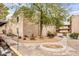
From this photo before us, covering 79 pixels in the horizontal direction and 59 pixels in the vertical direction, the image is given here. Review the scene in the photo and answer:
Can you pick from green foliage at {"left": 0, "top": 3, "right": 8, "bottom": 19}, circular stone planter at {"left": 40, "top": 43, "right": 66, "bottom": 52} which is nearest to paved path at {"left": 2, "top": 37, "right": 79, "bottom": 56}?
circular stone planter at {"left": 40, "top": 43, "right": 66, "bottom": 52}

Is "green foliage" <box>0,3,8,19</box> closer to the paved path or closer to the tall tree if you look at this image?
the tall tree

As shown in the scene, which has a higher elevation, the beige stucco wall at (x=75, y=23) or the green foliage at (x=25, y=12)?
the green foliage at (x=25, y=12)

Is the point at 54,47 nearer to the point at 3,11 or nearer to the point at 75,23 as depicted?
the point at 75,23

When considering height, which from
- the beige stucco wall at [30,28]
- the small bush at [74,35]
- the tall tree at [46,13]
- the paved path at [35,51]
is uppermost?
the tall tree at [46,13]

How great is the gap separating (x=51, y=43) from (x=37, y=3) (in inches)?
14.8

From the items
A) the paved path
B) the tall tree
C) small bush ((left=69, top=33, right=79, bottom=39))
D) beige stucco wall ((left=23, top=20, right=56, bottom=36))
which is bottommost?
the paved path

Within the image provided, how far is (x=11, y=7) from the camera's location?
1.75 m

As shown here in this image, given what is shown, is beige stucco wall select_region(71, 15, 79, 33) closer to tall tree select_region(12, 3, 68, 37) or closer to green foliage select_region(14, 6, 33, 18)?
tall tree select_region(12, 3, 68, 37)

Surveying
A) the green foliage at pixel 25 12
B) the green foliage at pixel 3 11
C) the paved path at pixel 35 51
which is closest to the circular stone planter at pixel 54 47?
the paved path at pixel 35 51

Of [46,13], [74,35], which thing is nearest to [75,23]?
[74,35]

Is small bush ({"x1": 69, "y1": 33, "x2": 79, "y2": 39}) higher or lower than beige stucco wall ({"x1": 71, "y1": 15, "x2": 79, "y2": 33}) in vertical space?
lower

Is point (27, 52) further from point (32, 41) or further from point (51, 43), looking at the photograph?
point (51, 43)

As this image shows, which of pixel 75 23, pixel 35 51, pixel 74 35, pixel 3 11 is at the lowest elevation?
pixel 35 51

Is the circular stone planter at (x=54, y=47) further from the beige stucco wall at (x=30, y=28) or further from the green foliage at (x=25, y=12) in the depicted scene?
the green foliage at (x=25, y=12)
